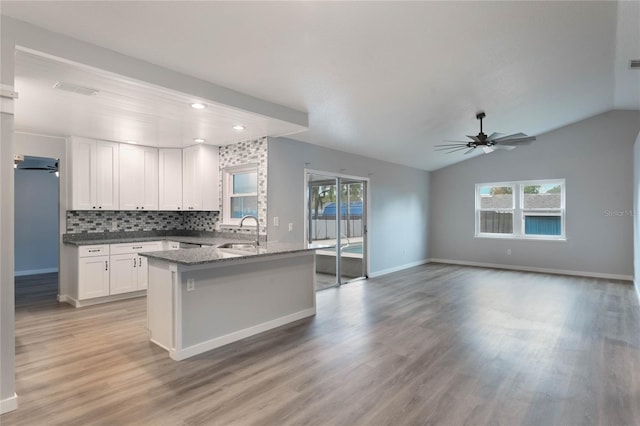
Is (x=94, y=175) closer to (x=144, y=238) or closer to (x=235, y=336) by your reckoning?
(x=144, y=238)

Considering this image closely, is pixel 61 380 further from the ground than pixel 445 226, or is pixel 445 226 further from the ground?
pixel 445 226

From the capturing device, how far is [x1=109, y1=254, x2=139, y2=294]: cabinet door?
5023 mm

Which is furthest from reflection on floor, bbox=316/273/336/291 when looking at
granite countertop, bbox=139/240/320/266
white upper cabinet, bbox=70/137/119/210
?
white upper cabinet, bbox=70/137/119/210

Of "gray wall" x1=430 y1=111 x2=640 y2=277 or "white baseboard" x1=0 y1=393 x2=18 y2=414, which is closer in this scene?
"white baseboard" x1=0 y1=393 x2=18 y2=414

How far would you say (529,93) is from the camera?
16.1 ft

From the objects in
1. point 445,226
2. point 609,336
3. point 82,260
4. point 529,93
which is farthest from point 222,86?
point 445,226

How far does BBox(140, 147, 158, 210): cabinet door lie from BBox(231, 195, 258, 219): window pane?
130cm

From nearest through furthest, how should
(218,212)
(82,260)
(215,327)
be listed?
(215,327) < (82,260) < (218,212)

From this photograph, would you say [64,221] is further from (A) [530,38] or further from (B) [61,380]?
(A) [530,38]

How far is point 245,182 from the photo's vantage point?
18.2ft

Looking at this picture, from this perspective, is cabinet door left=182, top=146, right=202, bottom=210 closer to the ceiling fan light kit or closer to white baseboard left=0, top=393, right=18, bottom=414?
white baseboard left=0, top=393, right=18, bottom=414

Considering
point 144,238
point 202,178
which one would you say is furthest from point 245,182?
point 144,238

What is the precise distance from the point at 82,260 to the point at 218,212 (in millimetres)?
2019

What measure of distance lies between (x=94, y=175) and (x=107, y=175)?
6.8 inches
